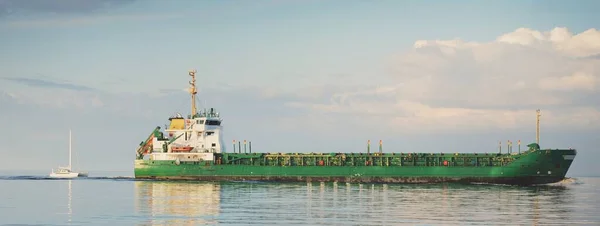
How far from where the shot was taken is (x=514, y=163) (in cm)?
9288

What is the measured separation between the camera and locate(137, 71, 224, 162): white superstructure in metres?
104

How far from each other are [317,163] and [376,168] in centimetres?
707

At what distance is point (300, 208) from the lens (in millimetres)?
57625

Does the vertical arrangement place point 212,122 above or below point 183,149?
above

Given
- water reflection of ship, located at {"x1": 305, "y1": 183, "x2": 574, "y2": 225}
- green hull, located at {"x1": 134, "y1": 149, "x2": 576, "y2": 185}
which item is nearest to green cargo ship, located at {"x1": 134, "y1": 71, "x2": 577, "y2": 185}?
green hull, located at {"x1": 134, "y1": 149, "x2": 576, "y2": 185}

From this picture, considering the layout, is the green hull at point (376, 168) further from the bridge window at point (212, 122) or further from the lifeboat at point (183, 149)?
the bridge window at point (212, 122)

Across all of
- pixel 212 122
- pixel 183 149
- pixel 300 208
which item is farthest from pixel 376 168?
pixel 300 208

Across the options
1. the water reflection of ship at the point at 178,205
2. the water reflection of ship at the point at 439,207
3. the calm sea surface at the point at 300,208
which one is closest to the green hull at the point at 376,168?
the water reflection of ship at the point at 439,207

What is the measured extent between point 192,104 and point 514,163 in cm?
3965

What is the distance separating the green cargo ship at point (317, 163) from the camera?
303 feet

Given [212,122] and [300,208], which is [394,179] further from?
[300,208]

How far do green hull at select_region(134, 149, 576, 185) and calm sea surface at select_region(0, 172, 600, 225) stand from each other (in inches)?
626

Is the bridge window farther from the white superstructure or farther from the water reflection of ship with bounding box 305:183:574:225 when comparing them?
the water reflection of ship with bounding box 305:183:574:225

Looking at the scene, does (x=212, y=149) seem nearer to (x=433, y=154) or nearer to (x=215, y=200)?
(x=433, y=154)
